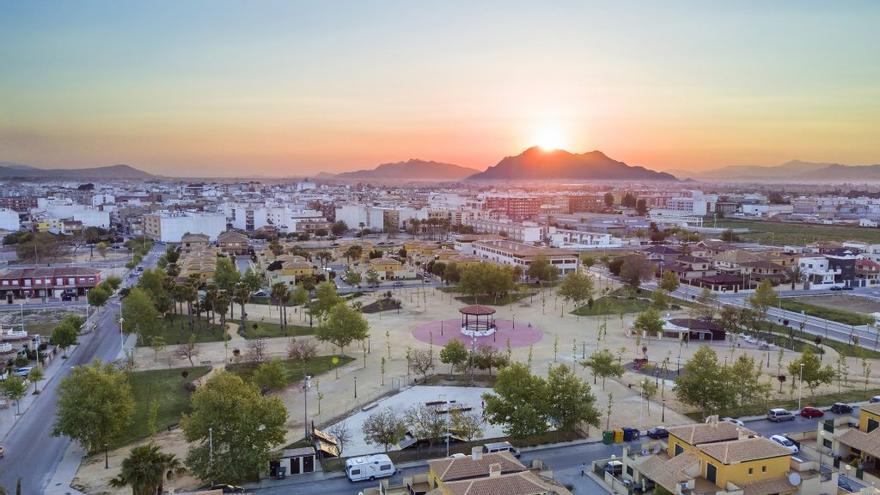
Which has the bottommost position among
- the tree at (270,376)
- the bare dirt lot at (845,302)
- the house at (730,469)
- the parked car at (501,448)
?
the bare dirt lot at (845,302)

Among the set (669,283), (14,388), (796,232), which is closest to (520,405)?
(14,388)

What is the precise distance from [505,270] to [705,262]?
2262 centimetres

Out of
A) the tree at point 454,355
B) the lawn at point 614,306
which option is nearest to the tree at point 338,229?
the lawn at point 614,306

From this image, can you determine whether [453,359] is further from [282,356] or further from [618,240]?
[618,240]

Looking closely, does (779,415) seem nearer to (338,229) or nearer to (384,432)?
(384,432)

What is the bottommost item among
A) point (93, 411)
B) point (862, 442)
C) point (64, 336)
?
point (64, 336)

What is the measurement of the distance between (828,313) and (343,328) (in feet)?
115

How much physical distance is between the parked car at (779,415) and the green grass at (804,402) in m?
0.76

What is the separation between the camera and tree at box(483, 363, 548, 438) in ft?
72.1

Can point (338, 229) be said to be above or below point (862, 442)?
above

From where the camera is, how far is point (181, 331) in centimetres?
4081

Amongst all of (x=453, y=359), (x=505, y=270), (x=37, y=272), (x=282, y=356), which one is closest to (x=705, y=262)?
(x=505, y=270)

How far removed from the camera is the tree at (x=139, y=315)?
37.1 metres

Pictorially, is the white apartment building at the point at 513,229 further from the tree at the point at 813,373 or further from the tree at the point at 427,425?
the tree at the point at 427,425
